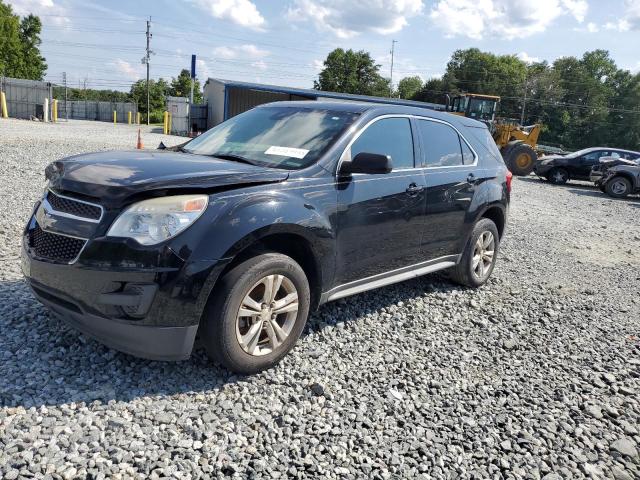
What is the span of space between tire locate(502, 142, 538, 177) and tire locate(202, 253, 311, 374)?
21.4 metres

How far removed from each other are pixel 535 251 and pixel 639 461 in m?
5.45

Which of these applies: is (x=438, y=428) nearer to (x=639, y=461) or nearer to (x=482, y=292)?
(x=639, y=461)

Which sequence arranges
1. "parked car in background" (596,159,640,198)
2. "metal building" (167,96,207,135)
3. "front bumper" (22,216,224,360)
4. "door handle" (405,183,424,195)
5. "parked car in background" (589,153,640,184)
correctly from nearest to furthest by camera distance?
"front bumper" (22,216,224,360), "door handle" (405,183,424,195), "parked car in background" (596,159,640,198), "parked car in background" (589,153,640,184), "metal building" (167,96,207,135)

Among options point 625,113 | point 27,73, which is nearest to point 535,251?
point 27,73

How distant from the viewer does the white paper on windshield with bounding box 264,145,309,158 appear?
12.8 feet

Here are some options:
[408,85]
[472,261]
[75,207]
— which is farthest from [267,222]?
[408,85]

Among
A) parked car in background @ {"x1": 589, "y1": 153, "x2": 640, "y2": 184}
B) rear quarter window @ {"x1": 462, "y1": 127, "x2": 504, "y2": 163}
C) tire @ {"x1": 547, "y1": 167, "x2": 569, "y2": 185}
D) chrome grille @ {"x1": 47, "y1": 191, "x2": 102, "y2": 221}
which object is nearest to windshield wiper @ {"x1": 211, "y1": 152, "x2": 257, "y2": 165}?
chrome grille @ {"x1": 47, "y1": 191, "x2": 102, "y2": 221}

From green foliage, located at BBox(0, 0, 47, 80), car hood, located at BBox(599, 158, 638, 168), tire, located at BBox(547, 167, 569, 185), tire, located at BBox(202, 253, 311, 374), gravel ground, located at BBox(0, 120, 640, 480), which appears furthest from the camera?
green foliage, located at BBox(0, 0, 47, 80)

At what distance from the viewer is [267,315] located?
3.41 meters

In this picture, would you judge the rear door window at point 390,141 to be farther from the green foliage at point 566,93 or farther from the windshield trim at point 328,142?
the green foliage at point 566,93

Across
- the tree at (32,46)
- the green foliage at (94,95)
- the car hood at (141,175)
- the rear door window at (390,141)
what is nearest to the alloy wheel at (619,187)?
the rear door window at (390,141)

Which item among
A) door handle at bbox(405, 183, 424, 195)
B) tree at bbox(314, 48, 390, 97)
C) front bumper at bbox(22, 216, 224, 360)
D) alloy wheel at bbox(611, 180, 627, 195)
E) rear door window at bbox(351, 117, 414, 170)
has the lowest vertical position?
front bumper at bbox(22, 216, 224, 360)

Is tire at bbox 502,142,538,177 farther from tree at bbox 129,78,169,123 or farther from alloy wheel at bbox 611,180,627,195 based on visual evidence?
tree at bbox 129,78,169,123

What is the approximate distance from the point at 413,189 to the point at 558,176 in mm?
18867
